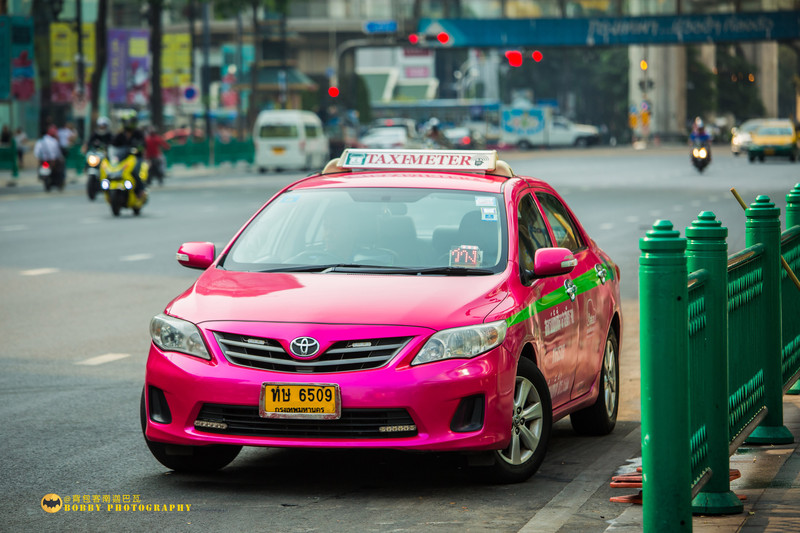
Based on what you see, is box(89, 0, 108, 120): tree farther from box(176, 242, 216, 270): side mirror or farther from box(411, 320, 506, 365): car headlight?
box(411, 320, 506, 365): car headlight

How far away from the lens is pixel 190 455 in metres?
6.60

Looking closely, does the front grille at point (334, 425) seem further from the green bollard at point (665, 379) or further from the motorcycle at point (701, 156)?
the motorcycle at point (701, 156)

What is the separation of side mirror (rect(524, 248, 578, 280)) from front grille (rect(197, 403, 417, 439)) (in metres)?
1.13

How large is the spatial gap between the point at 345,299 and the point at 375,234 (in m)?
0.96

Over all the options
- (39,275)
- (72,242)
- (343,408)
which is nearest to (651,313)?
(343,408)

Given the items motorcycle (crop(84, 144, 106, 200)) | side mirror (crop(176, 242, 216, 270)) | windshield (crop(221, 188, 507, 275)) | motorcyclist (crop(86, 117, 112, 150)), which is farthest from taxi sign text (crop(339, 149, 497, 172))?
motorcycle (crop(84, 144, 106, 200))

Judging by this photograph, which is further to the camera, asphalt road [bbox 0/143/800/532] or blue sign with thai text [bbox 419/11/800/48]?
blue sign with thai text [bbox 419/11/800/48]

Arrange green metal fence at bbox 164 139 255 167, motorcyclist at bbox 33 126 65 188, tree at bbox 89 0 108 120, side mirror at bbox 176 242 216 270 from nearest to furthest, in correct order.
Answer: side mirror at bbox 176 242 216 270
motorcyclist at bbox 33 126 65 188
tree at bbox 89 0 108 120
green metal fence at bbox 164 139 255 167

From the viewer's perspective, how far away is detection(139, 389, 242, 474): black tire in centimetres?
652

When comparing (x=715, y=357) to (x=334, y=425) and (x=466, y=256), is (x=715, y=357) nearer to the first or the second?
(x=334, y=425)

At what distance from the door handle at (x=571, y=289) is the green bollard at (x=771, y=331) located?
92 centimetres

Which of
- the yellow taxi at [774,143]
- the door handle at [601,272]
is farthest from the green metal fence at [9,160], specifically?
the door handle at [601,272]

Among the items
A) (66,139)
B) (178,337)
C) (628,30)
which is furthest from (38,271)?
(628,30)

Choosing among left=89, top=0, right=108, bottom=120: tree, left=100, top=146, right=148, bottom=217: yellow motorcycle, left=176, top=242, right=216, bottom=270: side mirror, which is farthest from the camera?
left=89, top=0, right=108, bottom=120: tree
